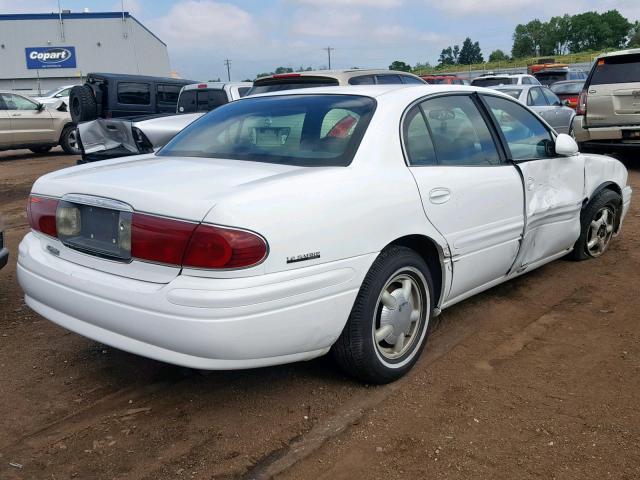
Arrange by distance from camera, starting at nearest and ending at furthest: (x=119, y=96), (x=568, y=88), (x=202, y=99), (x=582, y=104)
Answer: (x=582, y=104) < (x=202, y=99) < (x=119, y=96) < (x=568, y=88)

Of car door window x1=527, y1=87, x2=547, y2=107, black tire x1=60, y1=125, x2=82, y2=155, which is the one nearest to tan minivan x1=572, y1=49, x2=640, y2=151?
car door window x1=527, y1=87, x2=547, y2=107

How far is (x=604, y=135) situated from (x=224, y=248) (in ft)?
28.6

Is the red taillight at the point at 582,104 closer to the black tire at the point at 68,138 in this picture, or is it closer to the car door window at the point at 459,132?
the car door window at the point at 459,132

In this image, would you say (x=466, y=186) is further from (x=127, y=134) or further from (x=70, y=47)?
(x=70, y=47)

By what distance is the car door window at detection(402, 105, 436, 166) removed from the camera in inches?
135

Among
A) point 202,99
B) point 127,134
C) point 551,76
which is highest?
point 551,76

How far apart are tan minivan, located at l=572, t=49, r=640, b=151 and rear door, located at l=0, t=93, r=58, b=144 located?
11.3m

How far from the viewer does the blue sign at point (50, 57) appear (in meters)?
50.1

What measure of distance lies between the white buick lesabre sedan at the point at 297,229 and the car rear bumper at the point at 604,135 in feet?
19.9

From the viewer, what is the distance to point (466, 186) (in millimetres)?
3635

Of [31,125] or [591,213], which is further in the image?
[31,125]

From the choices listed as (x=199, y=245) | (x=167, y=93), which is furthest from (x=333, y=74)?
(x=199, y=245)

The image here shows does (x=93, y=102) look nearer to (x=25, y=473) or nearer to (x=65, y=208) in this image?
(x=65, y=208)

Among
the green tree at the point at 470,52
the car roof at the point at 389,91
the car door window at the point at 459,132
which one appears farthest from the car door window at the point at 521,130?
the green tree at the point at 470,52
